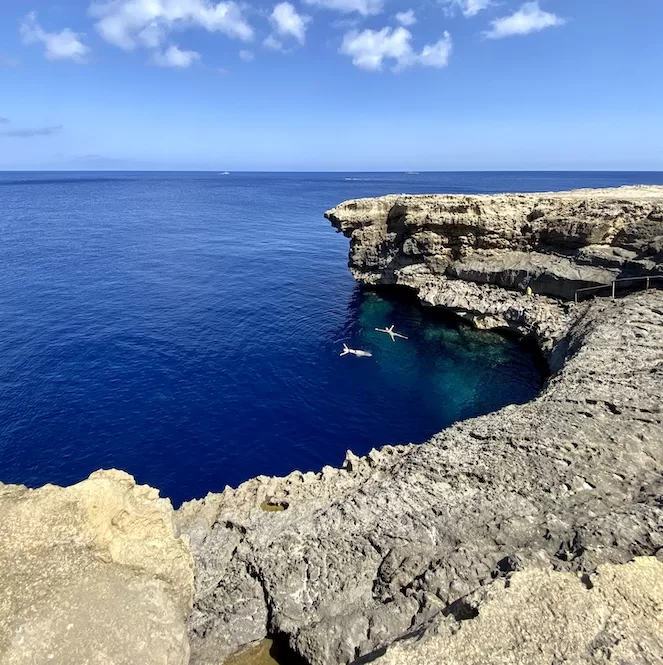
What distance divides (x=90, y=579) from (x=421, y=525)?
12.4 meters

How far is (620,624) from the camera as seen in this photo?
505 inches

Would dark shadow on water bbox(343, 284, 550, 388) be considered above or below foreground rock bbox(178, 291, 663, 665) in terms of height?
below

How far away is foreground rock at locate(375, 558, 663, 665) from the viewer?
12.1m

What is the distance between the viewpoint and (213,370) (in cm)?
4375

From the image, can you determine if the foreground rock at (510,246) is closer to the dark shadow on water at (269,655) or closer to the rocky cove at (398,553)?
the rocky cove at (398,553)

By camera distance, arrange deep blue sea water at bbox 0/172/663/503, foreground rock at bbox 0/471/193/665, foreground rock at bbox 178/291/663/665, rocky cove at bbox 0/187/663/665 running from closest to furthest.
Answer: foreground rock at bbox 0/471/193/665
rocky cove at bbox 0/187/663/665
foreground rock at bbox 178/291/663/665
deep blue sea water at bbox 0/172/663/503

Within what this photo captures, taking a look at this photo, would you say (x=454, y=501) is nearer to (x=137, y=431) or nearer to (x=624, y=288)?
(x=137, y=431)

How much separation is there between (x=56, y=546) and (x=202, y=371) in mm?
30359

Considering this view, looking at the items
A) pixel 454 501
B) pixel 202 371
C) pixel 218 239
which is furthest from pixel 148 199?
pixel 454 501

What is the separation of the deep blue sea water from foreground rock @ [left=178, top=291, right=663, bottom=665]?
31.9 ft

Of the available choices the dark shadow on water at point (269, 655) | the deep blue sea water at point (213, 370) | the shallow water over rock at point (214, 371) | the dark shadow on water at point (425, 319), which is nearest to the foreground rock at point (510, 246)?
the dark shadow on water at point (425, 319)

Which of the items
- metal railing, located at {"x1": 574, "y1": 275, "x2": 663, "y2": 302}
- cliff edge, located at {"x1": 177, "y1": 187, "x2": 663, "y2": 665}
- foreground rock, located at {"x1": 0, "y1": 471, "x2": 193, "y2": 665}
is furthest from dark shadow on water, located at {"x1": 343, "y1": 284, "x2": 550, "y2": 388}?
foreground rock, located at {"x1": 0, "y1": 471, "x2": 193, "y2": 665}

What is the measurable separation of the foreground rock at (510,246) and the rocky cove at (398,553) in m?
16.4

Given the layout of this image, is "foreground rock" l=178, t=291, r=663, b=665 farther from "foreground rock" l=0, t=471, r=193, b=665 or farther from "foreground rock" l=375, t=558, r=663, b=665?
"foreground rock" l=0, t=471, r=193, b=665
